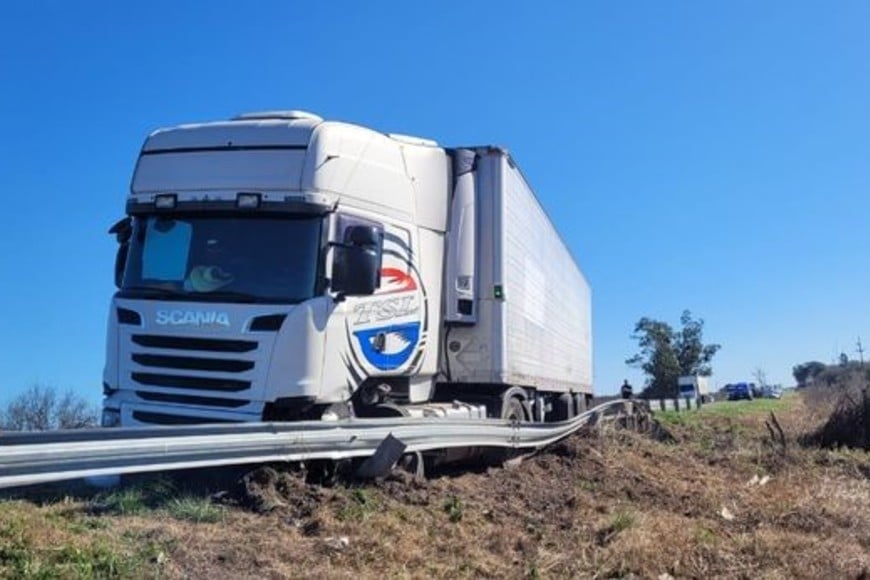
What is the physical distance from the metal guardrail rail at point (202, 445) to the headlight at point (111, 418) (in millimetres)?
2322

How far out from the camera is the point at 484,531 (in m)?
8.30

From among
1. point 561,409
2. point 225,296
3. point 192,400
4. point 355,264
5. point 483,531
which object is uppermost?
point 355,264

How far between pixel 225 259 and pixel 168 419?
1.63 meters

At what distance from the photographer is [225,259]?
972cm

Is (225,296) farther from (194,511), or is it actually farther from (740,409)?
(740,409)

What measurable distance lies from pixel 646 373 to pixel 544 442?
299ft

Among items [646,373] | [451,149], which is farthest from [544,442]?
[646,373]

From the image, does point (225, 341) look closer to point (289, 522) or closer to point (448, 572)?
point (289, 522)

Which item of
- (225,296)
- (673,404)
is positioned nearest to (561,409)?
(225,296)

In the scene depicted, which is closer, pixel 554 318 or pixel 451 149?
pixel 451 149

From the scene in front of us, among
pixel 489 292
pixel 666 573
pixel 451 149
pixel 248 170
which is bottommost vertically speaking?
pixel 666 573

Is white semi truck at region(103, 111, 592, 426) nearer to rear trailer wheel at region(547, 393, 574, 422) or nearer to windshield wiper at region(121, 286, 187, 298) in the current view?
windshield wiper at region(121, 286, 187, 298)

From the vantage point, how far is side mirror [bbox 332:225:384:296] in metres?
9.56

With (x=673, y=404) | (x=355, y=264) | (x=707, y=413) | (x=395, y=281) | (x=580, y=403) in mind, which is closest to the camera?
(x=355, y=264)
